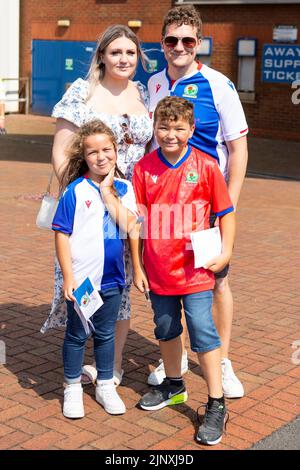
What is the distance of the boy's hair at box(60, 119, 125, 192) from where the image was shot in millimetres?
4047

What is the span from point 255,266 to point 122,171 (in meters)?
3.46

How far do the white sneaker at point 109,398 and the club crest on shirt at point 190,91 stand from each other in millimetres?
1572

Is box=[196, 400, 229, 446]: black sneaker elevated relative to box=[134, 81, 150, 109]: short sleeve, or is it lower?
lower

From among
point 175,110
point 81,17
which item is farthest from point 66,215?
point 81,17

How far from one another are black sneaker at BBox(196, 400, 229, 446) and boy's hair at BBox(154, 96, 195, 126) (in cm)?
140

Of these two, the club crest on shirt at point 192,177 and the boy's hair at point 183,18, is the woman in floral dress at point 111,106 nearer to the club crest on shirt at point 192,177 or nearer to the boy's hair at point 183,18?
the boy's hair at point 183,18

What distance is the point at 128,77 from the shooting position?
14.4ft

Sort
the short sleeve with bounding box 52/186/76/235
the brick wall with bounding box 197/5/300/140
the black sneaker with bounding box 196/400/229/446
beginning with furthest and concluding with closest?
the brick wall with bounding box 197/5/300/140
the short sleeve with bounding box 52/186/76/235
the black sneaker with bounding box 196/400/229/446

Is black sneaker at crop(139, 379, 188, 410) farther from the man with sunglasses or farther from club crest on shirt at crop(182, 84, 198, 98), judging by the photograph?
club crest on shirt at crop(182, 84, 198, 98)

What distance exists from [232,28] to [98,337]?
16.5 meters

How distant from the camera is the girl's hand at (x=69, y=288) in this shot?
13.1ft

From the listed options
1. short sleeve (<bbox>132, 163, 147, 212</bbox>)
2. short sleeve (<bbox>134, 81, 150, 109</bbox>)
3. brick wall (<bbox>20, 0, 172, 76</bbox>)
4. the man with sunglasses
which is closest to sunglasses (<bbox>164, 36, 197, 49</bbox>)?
the man with sunglasses

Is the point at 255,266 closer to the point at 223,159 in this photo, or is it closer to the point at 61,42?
the point at 223,159

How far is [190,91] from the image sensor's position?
4.24 meters
